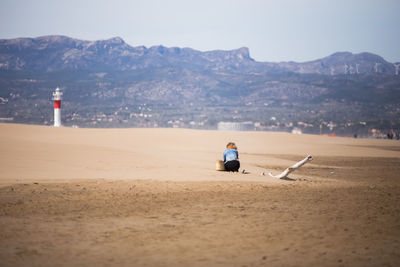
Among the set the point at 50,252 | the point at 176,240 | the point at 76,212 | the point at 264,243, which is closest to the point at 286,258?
the point at 264,243

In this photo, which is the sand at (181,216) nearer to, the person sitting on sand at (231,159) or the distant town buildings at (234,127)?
the person sitting on sand at (231,159)

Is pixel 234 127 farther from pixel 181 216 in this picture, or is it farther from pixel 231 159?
pixel 181 216

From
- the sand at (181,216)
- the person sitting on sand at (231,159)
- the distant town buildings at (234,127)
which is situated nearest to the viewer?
the sand at (181,216)

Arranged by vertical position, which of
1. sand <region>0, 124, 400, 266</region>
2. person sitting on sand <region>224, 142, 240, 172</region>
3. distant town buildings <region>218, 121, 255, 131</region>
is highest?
distant town buildings <region>218, 121, 255, 131</region>

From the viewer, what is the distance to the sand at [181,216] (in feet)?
28.3

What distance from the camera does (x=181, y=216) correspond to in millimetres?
12039

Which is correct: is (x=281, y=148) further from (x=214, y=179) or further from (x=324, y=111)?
(x=324, y=111)

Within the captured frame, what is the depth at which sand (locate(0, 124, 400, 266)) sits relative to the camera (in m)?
8.64

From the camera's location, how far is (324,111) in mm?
199750

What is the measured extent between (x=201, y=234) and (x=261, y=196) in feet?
→ 19.1

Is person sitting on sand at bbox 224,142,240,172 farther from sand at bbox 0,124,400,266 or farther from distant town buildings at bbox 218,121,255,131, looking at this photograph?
distant town buildings at bbox 218,121,255,131

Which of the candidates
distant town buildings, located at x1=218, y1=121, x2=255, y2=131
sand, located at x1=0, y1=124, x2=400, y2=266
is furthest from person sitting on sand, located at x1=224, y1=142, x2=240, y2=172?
distant town buildings, located at x1=218, y1=121, x2=255, y2=131

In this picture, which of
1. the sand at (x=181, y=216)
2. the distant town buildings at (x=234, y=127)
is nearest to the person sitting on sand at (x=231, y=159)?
the sand at (x=181, y=216)

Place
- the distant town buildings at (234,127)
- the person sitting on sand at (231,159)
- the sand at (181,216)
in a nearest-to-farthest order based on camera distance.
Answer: the sand at (181,216)
the person sitting on sand at (231,159)
the distant town buildings at (234,127)
